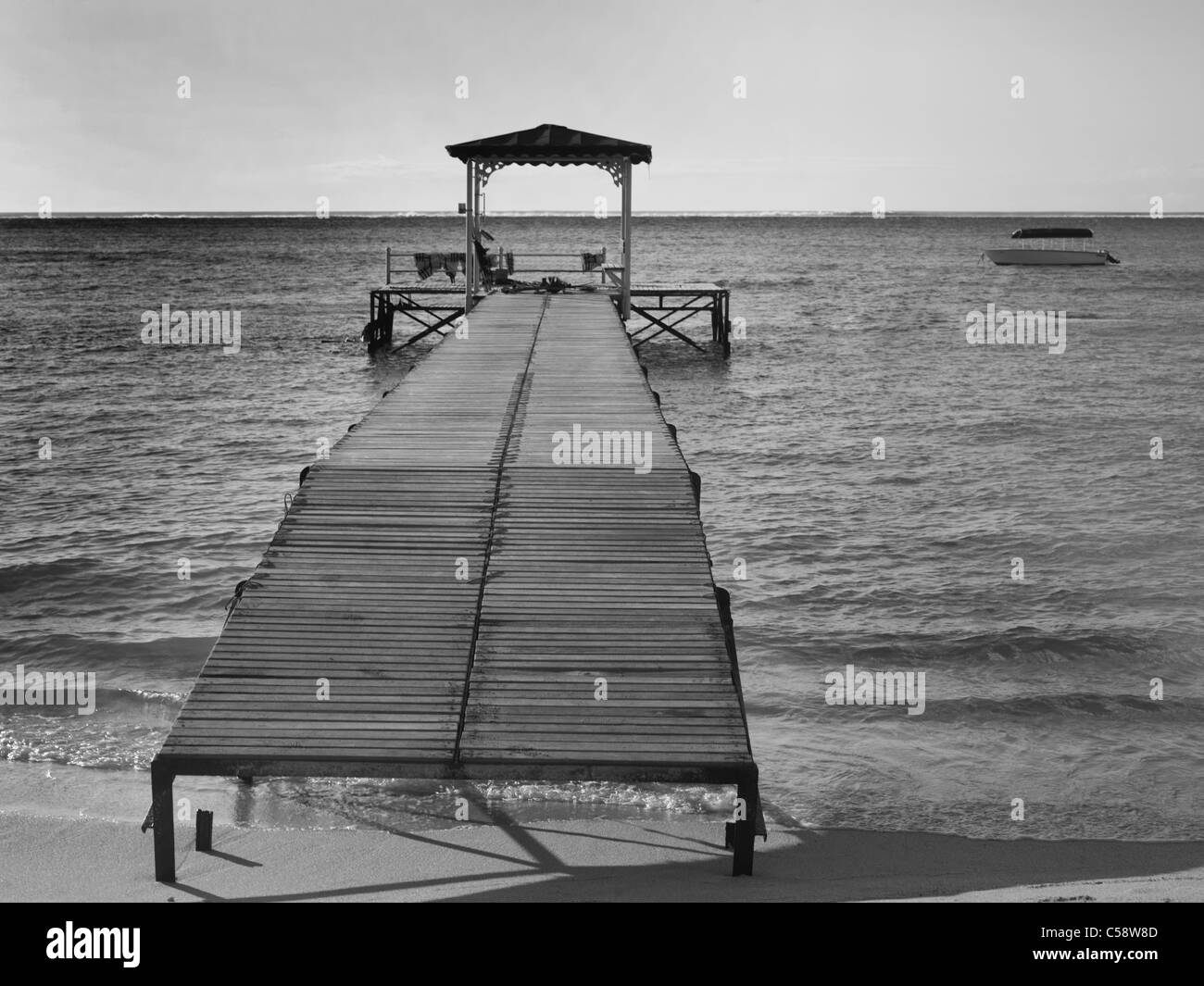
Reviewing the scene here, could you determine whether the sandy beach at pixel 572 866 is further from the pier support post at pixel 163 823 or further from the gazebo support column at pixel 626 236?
the gazebo support column at pixel 626 236

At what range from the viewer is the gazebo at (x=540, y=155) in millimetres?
27688

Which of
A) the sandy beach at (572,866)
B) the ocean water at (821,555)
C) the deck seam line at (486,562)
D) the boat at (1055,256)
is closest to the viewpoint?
the deck seam line at (486,562)

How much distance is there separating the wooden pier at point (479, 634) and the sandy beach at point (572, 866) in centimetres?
37

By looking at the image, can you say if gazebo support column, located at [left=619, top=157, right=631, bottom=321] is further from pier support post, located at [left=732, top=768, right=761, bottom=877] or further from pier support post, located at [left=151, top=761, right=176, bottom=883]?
pier support post, located at [left=151, top=761, right=176, bottom=883]

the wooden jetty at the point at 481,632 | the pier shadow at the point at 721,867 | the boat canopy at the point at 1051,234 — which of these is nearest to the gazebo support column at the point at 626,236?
the wooden jetty at the point at 481,632

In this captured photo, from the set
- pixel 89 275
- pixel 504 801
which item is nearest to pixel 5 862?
pixel 504 801

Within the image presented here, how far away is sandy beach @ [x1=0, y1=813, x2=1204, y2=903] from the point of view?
22.6ft

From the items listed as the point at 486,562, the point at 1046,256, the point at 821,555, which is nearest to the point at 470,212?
the point at 821,555

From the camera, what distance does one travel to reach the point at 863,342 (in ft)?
136

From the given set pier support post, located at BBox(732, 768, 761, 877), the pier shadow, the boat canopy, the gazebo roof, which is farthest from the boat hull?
pier support post, located at BBox(732, 768, 761, 877)

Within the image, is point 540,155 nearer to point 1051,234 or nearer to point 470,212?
point 470,212
